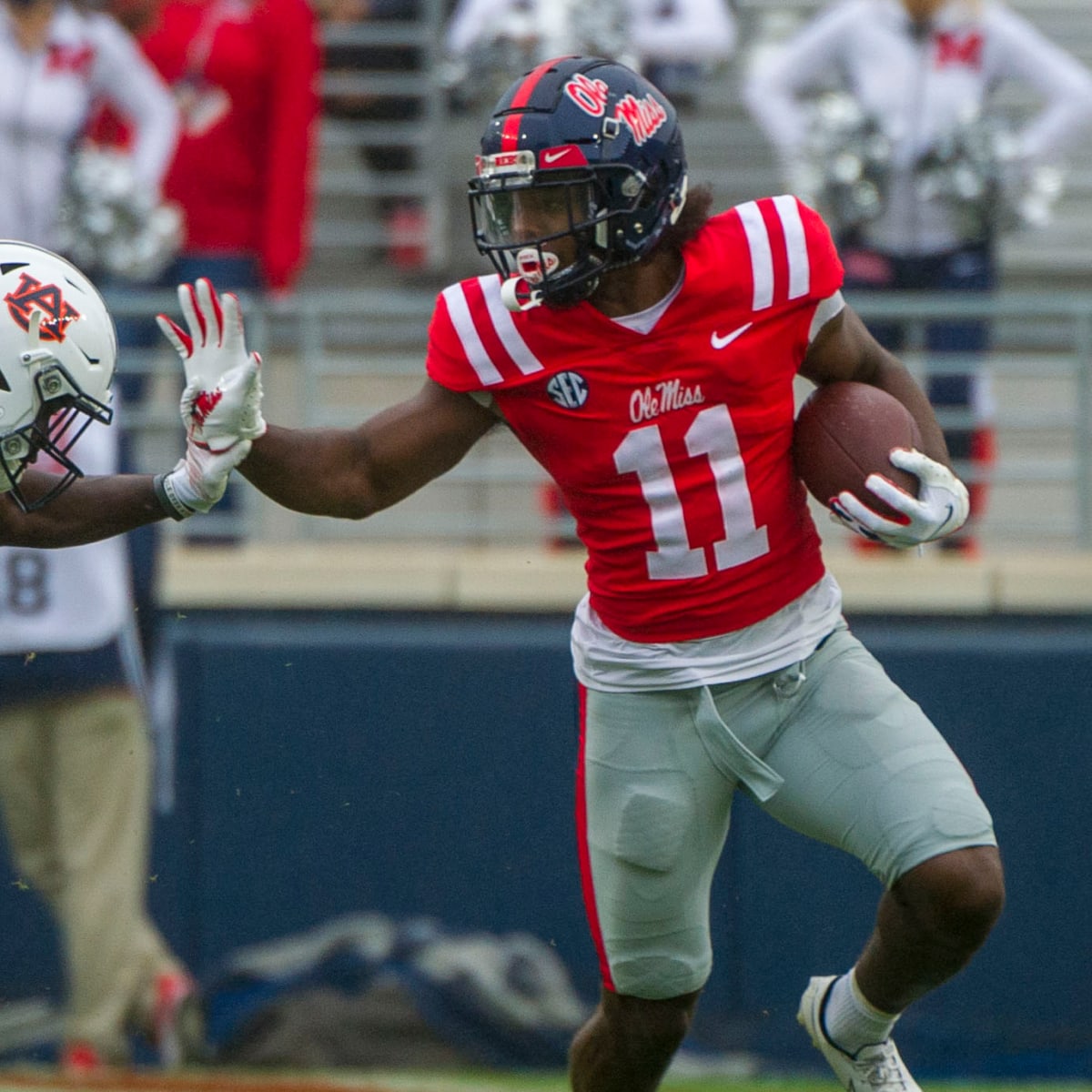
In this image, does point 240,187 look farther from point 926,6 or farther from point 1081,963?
point 1081,963

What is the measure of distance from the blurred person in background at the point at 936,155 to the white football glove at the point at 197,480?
2.76 meters

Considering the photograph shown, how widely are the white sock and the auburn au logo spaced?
177 cm

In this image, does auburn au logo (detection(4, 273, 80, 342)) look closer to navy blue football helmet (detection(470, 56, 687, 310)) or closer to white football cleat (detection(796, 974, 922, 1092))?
navy blue football helmet (detection(470, 56, 687, 310))

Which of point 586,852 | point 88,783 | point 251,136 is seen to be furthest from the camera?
point 251,136

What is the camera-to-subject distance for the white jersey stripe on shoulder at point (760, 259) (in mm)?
3273

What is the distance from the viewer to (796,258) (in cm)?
329

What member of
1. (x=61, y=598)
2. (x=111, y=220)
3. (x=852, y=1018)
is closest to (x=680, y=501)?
(x=852, y=1018)

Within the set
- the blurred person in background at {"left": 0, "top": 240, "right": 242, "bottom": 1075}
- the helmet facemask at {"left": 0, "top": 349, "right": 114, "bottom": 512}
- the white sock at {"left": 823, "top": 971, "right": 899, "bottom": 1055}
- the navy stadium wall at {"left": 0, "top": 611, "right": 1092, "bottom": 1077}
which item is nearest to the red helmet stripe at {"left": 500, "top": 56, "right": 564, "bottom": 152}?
the helmet facemask at {"left": 0, "top": 349, "right": 114, "bottom": 512}

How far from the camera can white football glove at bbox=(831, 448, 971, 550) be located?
317 centimetres

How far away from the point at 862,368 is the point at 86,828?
2943 millimetres

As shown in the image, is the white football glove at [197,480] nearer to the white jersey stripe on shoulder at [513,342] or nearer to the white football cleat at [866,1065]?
the white jersey stripe on shoulder at [513,342]

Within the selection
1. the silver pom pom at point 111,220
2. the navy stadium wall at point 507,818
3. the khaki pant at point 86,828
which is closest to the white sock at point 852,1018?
the navy stadium wall at point 507,818

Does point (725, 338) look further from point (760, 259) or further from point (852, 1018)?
point (852, 1018)

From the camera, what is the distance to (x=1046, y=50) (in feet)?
18.5
